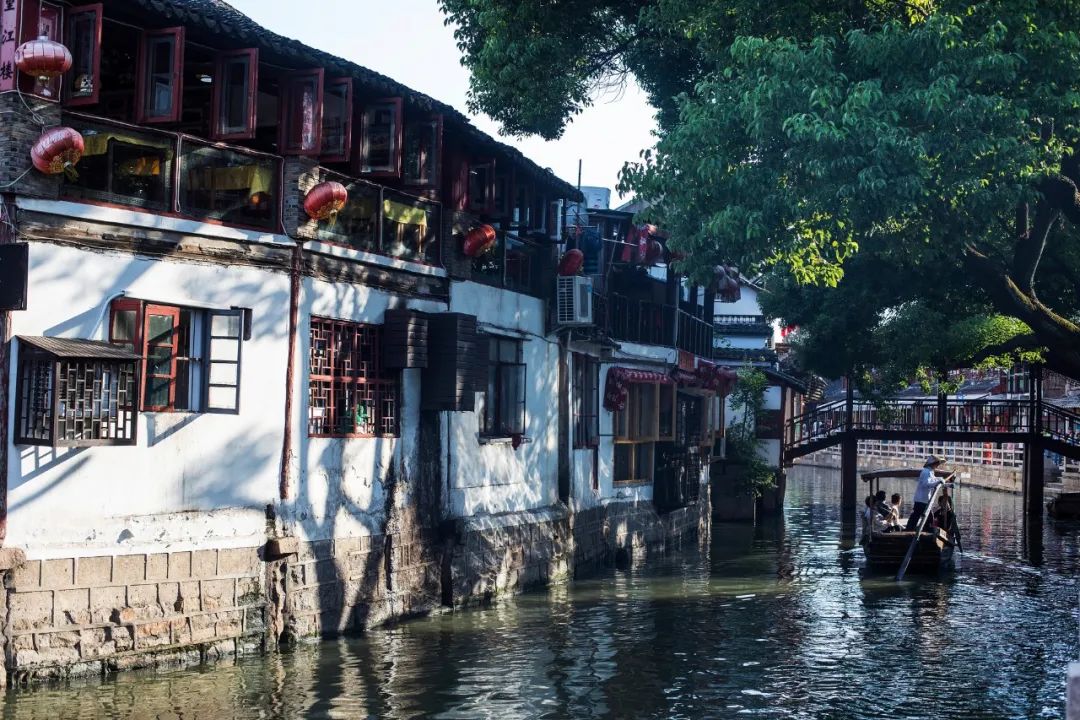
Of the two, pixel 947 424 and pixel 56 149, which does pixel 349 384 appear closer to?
pixel 56 149

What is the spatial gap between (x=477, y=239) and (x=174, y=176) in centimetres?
577

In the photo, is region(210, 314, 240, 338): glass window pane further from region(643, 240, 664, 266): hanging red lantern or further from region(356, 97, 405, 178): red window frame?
region(643, 240, 664, 266): hanging red lantern

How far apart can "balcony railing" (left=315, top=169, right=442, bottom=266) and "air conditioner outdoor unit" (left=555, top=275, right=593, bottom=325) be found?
400 cm

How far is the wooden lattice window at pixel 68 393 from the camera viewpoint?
12.5m

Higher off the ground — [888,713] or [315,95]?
[315,95]

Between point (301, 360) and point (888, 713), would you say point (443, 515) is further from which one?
point (888, 713)

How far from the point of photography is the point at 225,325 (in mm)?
14641

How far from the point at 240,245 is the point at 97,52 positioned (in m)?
2.73

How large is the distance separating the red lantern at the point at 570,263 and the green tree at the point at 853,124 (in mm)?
1742

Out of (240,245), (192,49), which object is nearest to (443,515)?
(240,245)

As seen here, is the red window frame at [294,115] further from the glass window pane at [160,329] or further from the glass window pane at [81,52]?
the glass window pane at [81,52]

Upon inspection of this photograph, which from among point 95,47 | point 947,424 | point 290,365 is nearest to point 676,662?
point 290,365

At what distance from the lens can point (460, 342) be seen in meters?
17.8

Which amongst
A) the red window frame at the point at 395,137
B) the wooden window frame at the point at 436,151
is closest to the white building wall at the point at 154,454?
the red window frame at the point at 395,137
